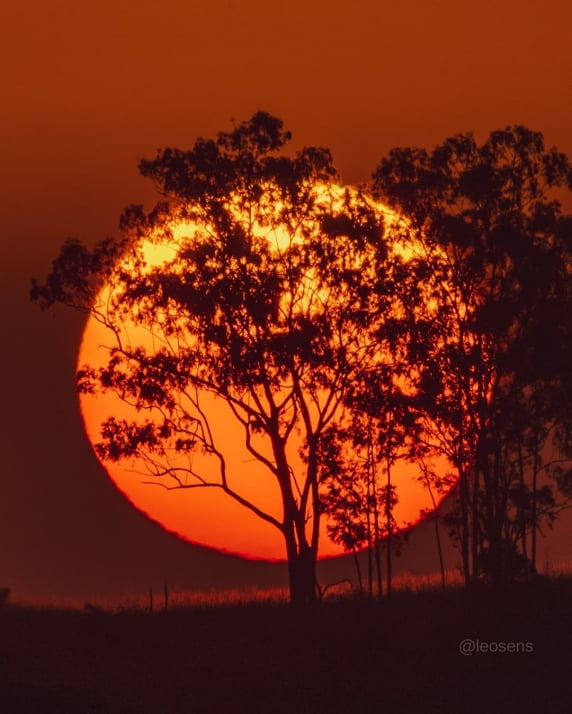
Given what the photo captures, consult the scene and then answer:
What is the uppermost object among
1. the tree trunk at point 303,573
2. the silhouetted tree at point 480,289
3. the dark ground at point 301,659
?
the silhouetted tree at point 480,289

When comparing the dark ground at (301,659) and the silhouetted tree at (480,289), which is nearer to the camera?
the dark ground at (301,659)

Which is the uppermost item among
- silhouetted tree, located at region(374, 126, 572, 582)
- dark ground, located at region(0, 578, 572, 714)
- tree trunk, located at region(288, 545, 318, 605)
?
silhouetted tree, located at region(374, 126, 572, 582)

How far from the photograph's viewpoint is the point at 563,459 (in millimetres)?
64688

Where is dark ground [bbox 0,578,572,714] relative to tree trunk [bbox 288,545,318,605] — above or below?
below

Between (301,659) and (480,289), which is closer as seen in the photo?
(301,659)

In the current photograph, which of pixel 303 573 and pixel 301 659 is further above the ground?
pixel 303 573

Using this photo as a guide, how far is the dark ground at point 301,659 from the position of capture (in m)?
32.9

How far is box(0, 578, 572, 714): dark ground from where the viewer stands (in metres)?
32.9

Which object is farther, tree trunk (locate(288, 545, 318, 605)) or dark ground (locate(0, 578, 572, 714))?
tree trunk (locate(288, 545, 318, 605))

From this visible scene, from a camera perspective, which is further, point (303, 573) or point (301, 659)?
point (303, 573)

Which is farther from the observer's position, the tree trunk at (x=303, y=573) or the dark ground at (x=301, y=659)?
the tree trunk at (x=303, y=573)

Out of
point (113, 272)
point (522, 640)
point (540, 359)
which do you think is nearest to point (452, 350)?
point (540, 359)

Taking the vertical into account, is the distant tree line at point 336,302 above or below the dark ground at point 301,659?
above

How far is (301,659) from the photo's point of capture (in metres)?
36.9
